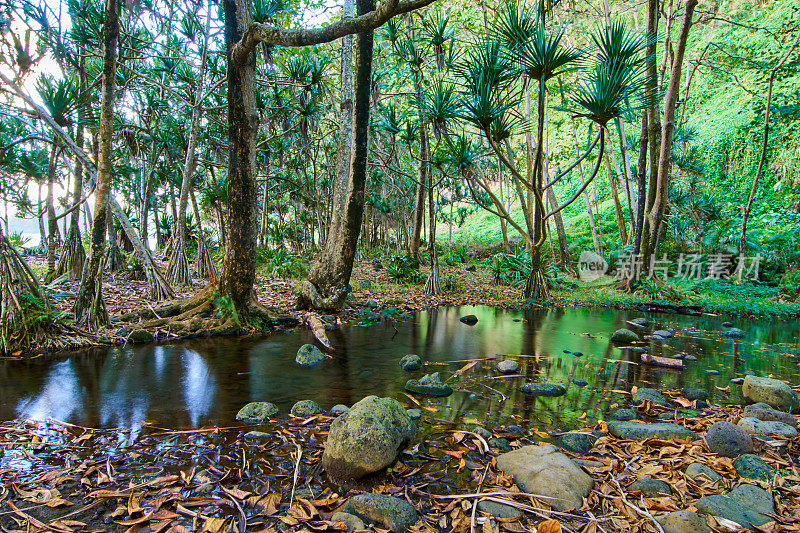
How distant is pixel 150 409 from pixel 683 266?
512 inches

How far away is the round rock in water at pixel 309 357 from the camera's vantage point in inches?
170

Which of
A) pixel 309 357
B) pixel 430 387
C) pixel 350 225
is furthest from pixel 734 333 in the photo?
pixel 309 357

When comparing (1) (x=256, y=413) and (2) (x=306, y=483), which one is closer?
(2) (x=306, y=483)

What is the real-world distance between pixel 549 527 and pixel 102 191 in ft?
17.7

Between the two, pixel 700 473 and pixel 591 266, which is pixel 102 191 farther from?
pixel 591 266

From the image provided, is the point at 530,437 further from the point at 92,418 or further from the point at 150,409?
the point at 92,418

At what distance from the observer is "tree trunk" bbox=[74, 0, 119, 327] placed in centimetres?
467

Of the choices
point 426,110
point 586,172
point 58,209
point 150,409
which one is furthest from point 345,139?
point 586,172

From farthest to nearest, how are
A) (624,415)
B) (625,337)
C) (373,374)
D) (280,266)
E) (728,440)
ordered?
(280,266)
(625,337)
(373,374)
(624,415)
(728,440)

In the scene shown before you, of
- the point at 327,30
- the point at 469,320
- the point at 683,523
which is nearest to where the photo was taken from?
the point at 683,523

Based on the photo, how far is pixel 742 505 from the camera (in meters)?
1.78

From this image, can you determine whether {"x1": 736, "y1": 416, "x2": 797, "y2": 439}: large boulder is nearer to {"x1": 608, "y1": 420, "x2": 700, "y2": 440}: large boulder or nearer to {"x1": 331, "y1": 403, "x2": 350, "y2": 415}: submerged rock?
{"x1": 608, "y1": 420, "x2": 700, "y2": 440}: large boulder

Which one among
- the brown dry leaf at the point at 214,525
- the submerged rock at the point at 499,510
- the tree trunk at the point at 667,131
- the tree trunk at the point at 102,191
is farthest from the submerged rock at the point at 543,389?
the tree trunk at the point at 667,131

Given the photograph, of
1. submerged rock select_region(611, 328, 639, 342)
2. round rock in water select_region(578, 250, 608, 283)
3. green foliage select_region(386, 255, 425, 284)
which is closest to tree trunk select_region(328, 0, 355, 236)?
green foliage select_region(386, 255, 425, 284)
